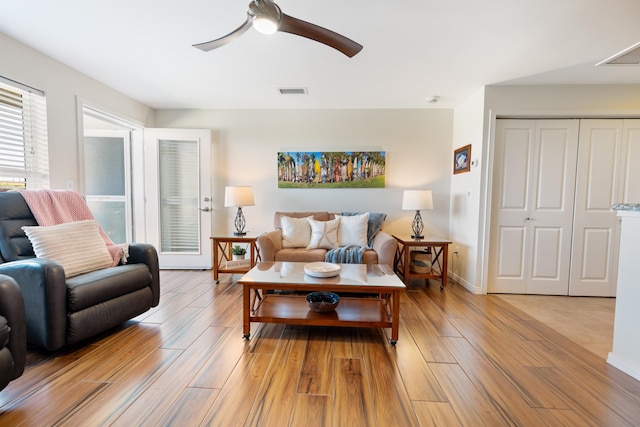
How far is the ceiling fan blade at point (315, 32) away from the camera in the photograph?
4.87 ft

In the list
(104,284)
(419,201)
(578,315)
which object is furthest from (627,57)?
(104,284)

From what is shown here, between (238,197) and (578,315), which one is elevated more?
(238,197)

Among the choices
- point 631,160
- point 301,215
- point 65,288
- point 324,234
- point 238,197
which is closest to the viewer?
point 65,288

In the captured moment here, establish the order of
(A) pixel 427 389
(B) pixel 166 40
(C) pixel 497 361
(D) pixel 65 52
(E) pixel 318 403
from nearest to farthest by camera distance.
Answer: (E) pixel 318 403
(A) pixel 427 389
(C) pixel 497 361
(B) pixel 166 40
(D) pixel 65 52

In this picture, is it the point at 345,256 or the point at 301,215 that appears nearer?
the point at 345,256

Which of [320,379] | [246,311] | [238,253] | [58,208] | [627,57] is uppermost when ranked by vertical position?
[627,57]

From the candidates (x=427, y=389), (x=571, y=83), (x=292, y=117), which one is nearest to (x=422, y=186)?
(x=571, y=83)

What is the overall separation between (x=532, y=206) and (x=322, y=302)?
262 cm

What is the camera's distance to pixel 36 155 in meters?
2.40

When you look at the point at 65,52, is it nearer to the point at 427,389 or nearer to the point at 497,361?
the point at 427,389

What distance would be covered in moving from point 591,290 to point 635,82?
7.25 feet

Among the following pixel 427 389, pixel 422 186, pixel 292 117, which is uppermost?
pixel 292 117

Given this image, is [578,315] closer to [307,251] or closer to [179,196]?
[307,251]

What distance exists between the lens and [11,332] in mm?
1304
